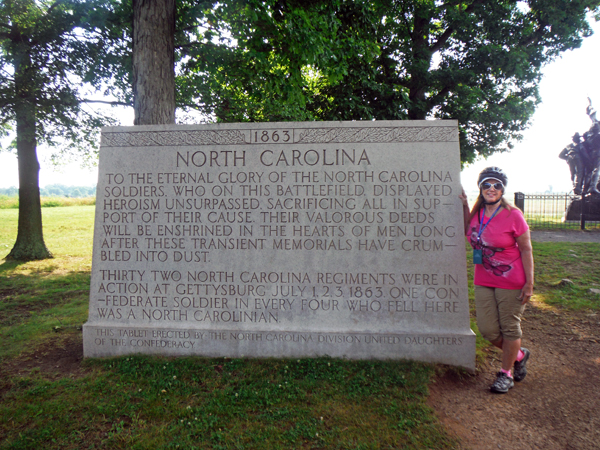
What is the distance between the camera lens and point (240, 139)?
4266mm

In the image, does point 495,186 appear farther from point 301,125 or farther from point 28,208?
point 28,208

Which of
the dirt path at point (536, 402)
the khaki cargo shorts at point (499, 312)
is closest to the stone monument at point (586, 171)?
the dirt path at point (536, 402)

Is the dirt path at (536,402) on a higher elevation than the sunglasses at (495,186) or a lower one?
lower

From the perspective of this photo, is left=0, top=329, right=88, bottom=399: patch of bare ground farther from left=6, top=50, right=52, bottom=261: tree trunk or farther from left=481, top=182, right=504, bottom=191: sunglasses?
left=6, top=50, right=52, bottom=261: tree trunk

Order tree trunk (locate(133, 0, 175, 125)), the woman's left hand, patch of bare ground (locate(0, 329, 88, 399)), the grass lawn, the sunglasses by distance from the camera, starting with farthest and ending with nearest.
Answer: tree trunk (locate(133, 0, 175, 125)) < patch of bare ground (locate(0, 329, 88, 399)) < the sunglasses < the woman's left hand < the grass lawn

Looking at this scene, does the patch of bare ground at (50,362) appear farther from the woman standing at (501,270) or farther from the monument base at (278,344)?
the woman standing at (501,270)

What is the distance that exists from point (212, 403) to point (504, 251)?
317cm

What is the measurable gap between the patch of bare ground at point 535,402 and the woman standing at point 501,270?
9.3 inches

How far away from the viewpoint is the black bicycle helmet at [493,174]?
360 cm

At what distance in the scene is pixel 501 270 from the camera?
11.3 ft

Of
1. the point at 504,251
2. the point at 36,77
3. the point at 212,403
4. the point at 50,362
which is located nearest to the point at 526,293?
the point at 504,251

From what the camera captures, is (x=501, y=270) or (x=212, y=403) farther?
(x=501, y=270)

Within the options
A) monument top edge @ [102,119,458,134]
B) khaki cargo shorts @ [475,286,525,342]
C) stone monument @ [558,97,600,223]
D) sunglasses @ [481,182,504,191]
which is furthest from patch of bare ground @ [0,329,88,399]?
stone monument @ [558,97,600,223]

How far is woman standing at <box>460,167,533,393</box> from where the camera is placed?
11.1 ft
